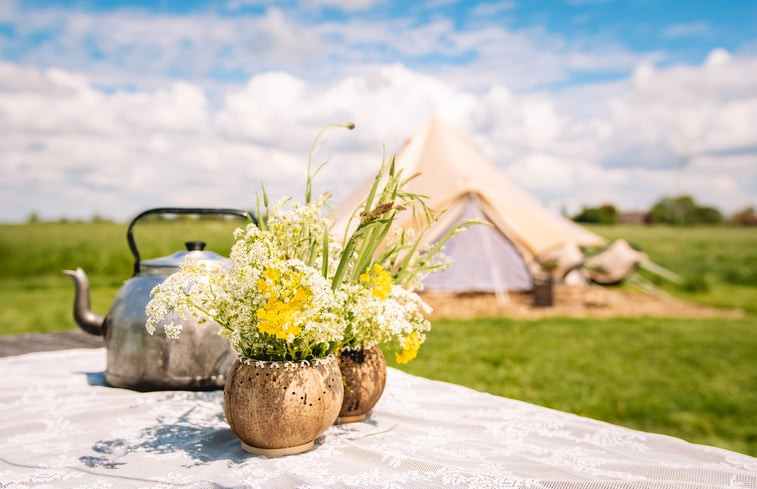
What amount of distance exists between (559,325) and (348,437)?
6.29 metres

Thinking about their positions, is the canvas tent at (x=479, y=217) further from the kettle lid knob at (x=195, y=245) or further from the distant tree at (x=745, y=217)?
the distant tree at (x=745, y=217)

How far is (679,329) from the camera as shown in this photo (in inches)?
283

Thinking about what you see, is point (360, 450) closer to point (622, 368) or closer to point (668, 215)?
point (622, 368)

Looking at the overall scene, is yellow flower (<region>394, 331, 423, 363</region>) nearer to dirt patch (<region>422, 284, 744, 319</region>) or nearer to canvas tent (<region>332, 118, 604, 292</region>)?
dirt patch (<region>422, 284, 744, 319</region>)

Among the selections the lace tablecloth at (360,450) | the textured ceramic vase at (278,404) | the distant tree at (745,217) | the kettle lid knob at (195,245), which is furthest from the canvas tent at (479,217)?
the distant tree at (745,217)

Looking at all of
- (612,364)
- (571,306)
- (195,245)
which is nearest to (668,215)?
(571,306)

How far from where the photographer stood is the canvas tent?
30.0 ft

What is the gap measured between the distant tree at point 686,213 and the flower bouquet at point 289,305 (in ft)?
212

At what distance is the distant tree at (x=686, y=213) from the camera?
6109 centimetres

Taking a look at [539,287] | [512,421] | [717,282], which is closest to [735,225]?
[717,282]

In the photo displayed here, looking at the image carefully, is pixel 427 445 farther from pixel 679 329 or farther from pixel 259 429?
pixel 679 329

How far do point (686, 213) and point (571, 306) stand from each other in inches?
2621

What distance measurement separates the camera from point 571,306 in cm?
889

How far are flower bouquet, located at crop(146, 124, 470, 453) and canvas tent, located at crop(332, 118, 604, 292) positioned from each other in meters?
7.28
